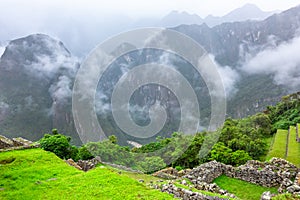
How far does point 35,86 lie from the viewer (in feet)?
381

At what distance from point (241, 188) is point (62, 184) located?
391 inches

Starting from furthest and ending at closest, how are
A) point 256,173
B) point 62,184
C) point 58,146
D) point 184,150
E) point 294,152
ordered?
point 184,150 < point 294,152 < point 58,146 < point 256,173 < point 62,184

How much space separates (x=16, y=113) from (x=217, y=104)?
82.1 m

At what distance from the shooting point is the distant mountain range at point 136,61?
322ft

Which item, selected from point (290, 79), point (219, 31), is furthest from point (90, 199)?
point (219, 31)

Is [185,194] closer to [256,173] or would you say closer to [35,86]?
[256,173]

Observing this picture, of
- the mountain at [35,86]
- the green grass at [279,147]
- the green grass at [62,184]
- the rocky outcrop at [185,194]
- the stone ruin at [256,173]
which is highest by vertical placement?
the mountain at [35,86]

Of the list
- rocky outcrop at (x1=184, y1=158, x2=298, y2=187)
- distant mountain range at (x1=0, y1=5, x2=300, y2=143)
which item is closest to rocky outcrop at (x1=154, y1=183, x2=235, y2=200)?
rocky outcrop at (x1=184, y1=158, x2=298, y2=187)

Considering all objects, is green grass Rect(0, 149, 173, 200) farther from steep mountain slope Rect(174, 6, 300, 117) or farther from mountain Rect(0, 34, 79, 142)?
steep mountain slope Rect(174, 6, 300, 117)

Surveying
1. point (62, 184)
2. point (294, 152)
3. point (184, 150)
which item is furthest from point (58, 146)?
point (294, 152)

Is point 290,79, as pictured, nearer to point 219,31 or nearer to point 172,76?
point 219,31

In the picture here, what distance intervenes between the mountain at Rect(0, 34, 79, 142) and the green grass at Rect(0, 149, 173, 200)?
7927cm

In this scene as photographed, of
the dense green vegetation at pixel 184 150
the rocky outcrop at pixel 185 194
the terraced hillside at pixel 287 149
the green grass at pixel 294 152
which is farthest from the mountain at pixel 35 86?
the rocky outcrop at pixel 185 194

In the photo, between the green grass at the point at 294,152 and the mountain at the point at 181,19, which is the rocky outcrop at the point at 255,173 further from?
the mountain at the point at 181,19
